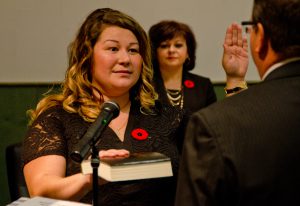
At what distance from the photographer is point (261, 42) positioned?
46.6 inches

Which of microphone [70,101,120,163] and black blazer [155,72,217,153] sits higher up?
microphone [70,101,120,163]

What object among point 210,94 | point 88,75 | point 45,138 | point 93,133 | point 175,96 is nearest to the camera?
point 93,133

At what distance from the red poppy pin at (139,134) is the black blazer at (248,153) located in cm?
107

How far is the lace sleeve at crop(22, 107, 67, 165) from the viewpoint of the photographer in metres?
2.04

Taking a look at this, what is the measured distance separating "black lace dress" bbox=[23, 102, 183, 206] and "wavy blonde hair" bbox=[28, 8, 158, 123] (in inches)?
2.1

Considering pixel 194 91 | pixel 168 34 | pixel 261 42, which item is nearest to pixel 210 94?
pixel 194 91

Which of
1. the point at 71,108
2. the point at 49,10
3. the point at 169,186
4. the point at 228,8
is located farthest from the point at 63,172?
the point at 228,8

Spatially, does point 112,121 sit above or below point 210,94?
above

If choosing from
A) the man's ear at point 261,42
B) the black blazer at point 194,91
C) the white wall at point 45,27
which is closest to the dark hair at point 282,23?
the man's ear at point 261,42

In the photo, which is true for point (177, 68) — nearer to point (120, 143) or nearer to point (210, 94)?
point (210, 94)

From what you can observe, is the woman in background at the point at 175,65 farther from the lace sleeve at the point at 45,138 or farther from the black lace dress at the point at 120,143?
the lace sleeve at the point at 45,138

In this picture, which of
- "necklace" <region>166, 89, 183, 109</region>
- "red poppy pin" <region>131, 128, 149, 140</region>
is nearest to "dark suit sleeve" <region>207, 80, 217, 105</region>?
"necklace" <region>166, 89, 183, 109</region>

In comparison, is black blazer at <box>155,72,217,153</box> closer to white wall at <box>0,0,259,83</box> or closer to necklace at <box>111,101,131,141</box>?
white wall at <box>0,0,259,83</box>

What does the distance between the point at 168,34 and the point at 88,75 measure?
1.76 meters
